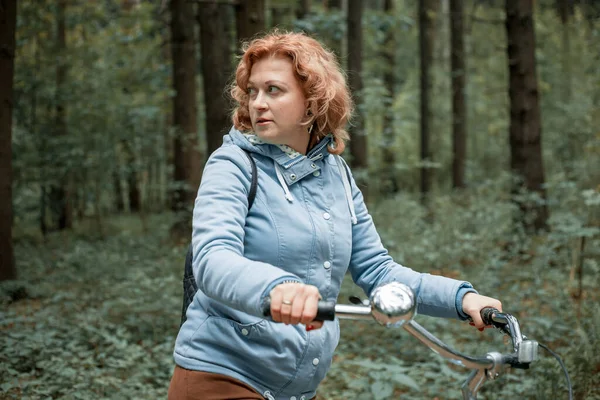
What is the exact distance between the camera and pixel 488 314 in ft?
7.50

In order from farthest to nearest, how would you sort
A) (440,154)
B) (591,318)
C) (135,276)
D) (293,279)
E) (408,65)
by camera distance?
(408,65), (440,154), (135,276), (591,318), (293,279)

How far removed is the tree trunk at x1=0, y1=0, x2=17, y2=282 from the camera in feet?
26.5

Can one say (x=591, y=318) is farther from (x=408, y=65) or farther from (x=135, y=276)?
(x=408, y=65)

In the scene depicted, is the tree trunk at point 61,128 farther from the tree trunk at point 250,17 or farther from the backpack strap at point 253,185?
the backpack strap at point 253,185

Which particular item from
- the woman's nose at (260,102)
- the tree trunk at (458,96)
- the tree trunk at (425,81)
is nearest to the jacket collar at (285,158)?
the woman's nose at (260,102)

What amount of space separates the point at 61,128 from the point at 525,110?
1018 centimetres

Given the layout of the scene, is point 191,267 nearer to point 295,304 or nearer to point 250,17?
point 295,304

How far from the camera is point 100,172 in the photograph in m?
16.6

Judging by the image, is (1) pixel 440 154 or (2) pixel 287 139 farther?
(1) pixel 440 154

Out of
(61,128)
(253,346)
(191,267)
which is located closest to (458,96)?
(61,128)

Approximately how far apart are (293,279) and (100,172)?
1538 centimetres

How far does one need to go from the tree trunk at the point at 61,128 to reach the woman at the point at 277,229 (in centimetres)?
1379

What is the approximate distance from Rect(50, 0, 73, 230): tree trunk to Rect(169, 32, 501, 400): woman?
13.8m

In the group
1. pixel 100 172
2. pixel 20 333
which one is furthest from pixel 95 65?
pixel 20 333
